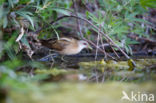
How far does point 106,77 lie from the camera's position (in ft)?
12.9

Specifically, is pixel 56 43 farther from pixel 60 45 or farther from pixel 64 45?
pixel 64 45

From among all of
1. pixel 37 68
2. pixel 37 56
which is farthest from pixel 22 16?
pixel 37 56

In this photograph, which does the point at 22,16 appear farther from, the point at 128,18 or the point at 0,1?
the point at 128,18

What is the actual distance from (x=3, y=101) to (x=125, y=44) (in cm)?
432
